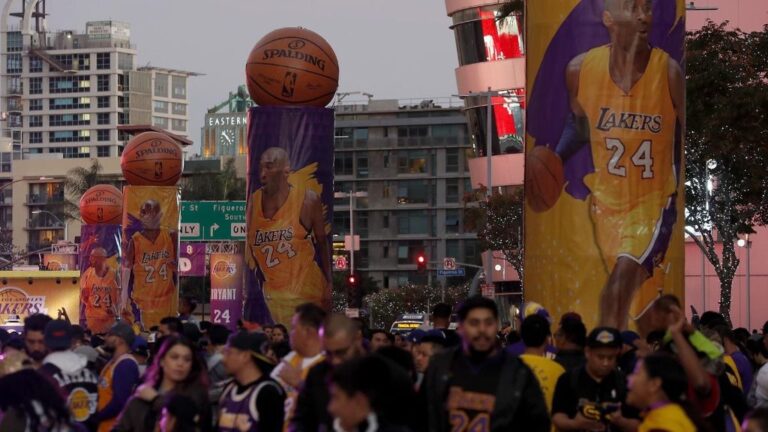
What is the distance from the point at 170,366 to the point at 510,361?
209 centimetres

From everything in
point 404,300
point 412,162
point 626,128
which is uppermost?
point 412,162

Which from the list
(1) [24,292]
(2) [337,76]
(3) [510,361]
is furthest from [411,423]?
(1) [24,292]

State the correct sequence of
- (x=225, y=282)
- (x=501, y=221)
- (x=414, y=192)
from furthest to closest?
(x=414, y=192) < (x=225, y=282) < (x=501, y=221)

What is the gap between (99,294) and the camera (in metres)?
51.3

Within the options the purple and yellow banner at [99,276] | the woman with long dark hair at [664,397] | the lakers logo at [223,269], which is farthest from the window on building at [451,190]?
the woman with long dark hair at [664,397]

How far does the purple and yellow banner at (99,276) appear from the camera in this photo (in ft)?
168

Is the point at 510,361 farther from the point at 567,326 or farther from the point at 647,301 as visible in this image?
the point at 647,301

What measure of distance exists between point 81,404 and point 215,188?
337 feet

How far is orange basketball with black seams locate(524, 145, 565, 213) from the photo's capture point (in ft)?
61.0

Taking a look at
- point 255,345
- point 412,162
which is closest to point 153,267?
point 255,345

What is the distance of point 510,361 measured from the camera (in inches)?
362

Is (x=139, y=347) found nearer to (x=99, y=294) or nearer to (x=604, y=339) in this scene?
(x=604, y=339)

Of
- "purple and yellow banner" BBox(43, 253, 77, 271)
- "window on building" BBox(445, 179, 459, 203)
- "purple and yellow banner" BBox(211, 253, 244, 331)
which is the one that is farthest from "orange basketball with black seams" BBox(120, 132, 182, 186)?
"window on building" BBox(445, 179, 459, 203)

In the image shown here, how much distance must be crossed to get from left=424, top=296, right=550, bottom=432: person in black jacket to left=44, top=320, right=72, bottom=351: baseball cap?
2.82 meters
